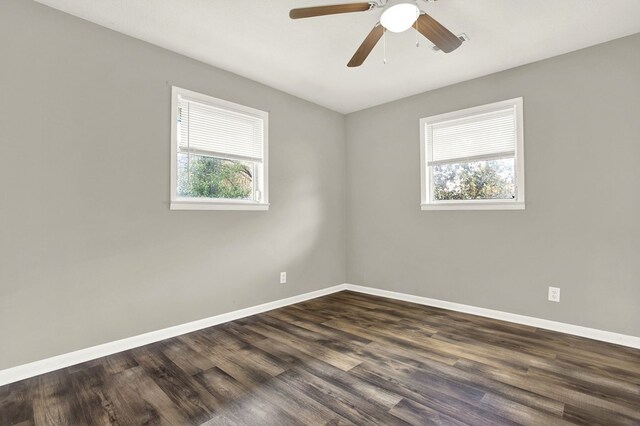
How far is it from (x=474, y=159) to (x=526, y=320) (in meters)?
1.76

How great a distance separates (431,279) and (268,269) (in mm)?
1980

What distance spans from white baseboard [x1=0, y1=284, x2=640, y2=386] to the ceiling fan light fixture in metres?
2.94

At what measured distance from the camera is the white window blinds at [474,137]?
3.29m

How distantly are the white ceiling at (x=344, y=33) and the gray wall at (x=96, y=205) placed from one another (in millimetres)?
247

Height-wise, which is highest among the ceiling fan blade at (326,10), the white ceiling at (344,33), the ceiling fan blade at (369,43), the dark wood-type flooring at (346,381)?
the white ceiling at (344,33)

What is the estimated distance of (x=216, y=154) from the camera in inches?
126

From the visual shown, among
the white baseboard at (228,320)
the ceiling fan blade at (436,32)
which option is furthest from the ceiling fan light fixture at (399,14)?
the white baseboard at (228,320)

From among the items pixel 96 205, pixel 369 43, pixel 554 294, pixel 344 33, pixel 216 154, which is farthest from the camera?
pixel 216 154

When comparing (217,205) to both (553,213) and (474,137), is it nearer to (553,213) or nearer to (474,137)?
(474,137)

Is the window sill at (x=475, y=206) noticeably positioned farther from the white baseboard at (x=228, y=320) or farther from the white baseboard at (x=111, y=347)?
the white baseboard at (x=111, y=347)

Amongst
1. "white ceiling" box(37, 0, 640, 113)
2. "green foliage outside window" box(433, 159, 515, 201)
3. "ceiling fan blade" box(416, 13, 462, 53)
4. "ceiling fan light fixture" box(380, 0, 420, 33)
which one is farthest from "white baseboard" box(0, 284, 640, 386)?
"ceiling fan light fixture" box(380, 0, 420, 33)

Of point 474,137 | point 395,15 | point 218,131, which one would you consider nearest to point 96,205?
point 218,131

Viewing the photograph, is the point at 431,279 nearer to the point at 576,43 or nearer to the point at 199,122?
the point at 576,43

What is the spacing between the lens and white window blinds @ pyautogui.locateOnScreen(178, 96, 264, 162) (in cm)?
300
